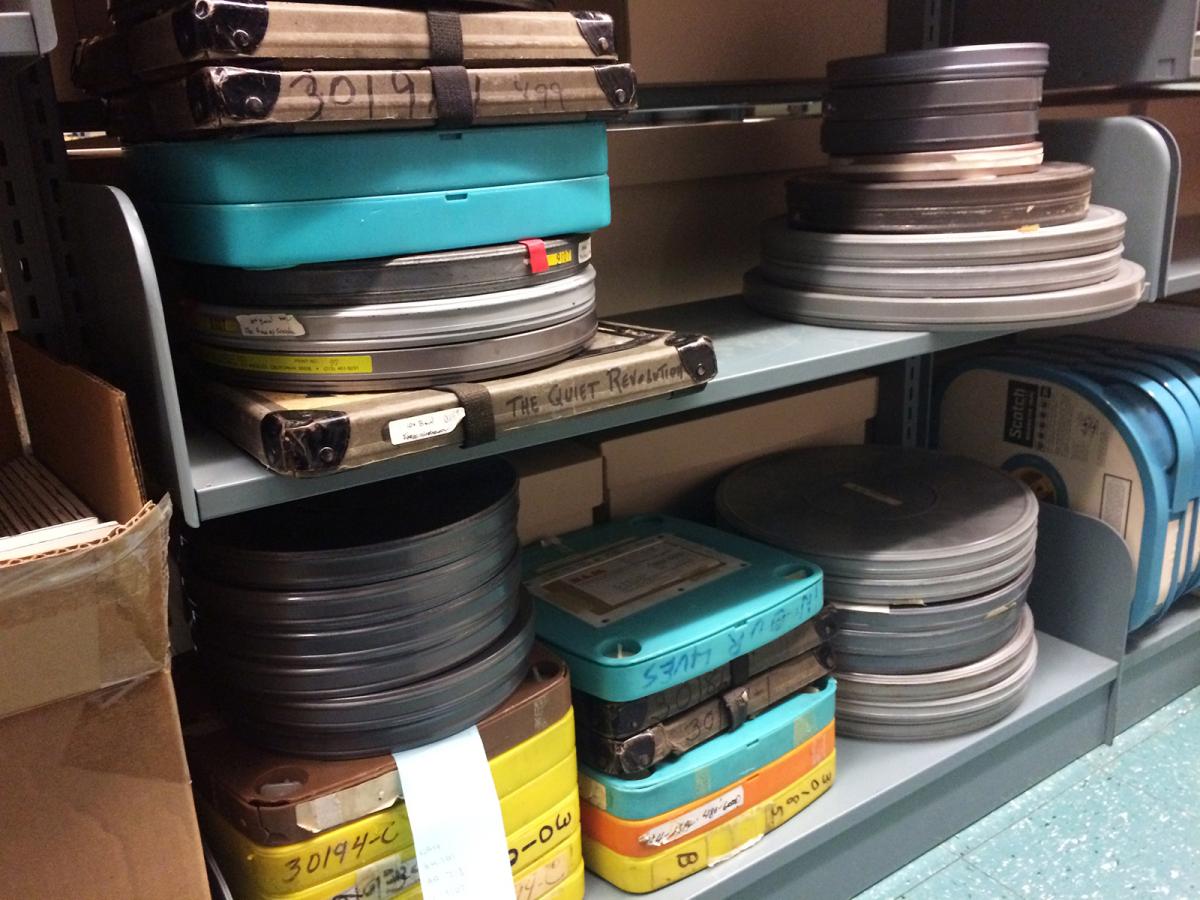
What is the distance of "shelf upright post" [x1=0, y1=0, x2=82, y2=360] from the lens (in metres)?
0.87

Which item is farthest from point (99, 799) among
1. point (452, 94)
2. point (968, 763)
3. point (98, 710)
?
point (968, 763)

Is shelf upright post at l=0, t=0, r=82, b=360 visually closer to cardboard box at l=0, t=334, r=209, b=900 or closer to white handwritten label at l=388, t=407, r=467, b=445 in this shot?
cardboard box at l=0, t=334, r=209, b=900

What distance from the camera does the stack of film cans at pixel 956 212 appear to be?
109 centimetres

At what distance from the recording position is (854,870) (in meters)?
1.21

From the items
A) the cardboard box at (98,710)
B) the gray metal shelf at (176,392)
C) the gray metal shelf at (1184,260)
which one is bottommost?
the cardboard box at (98,710)

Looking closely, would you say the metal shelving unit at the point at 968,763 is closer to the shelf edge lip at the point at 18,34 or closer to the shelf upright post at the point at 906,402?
the shelf upright post at the point at 906,402

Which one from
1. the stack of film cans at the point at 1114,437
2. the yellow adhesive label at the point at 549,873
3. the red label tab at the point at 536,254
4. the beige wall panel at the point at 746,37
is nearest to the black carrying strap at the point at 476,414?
the red label tab at the point at 536,254

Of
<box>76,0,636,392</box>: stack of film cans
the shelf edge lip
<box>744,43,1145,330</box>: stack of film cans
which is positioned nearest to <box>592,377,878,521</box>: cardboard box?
<box>744,43,1145,330</box>: stack of film cans

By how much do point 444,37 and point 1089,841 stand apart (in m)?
1.20

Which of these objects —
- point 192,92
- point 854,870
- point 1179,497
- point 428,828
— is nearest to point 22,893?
point 428,828

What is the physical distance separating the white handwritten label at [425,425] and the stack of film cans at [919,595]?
62 cm

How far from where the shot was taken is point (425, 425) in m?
0.73

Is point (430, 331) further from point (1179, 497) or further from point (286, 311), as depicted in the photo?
point (1179, 497)

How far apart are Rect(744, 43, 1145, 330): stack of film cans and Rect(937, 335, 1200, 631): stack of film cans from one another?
0.27 m
